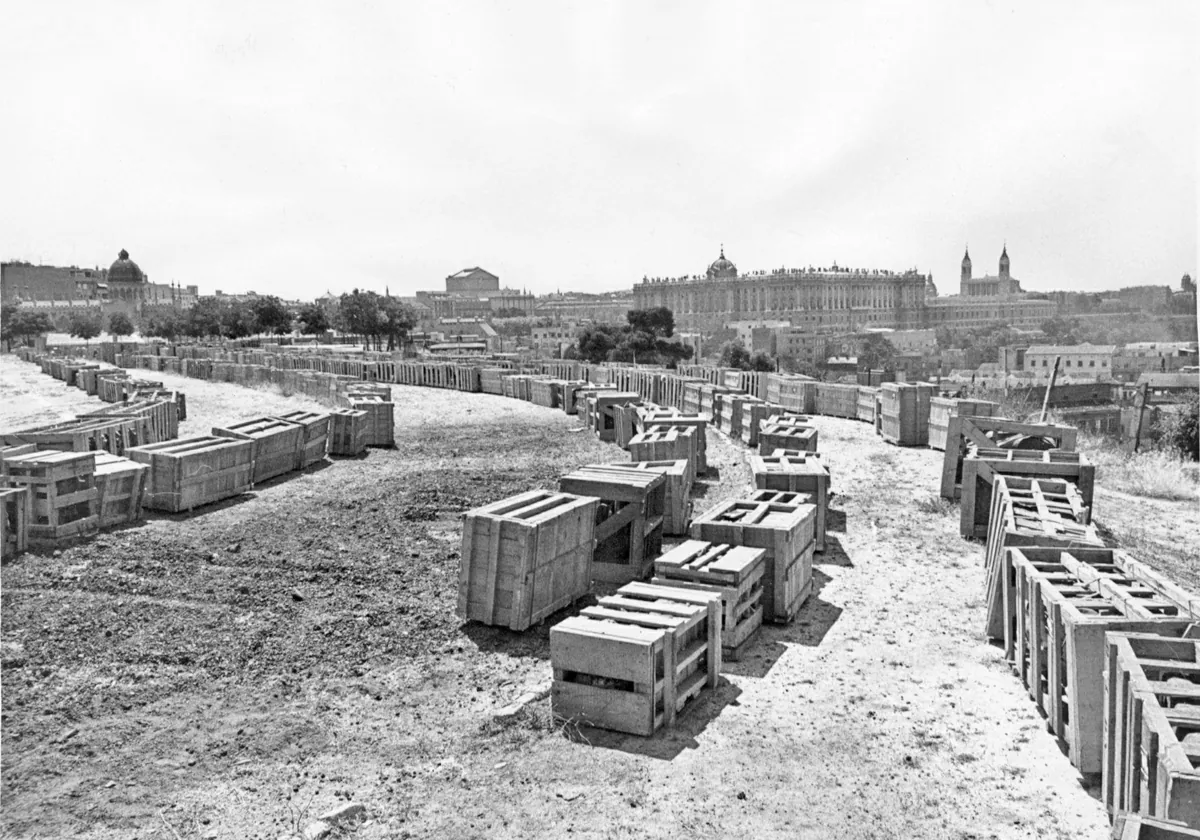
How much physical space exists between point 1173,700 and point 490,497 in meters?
10.3

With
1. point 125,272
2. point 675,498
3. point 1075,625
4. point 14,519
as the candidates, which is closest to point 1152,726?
point 1075,625

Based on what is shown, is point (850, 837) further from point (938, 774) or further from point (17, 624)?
point (17, 624)

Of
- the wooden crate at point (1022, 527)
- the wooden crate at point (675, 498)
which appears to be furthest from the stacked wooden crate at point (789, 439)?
the wooden crate at point (1022, 527)

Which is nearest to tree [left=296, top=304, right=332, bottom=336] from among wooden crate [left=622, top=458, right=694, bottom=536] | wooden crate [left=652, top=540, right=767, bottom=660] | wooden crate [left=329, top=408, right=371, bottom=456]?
wooden crate [left=329, top=408, right=371, bottom=456]

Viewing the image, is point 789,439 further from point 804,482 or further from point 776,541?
point 776,541

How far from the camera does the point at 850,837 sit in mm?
5004

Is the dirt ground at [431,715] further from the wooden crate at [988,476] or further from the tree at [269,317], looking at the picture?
the tree at [269,317]

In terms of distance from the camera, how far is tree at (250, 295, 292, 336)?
9469cm

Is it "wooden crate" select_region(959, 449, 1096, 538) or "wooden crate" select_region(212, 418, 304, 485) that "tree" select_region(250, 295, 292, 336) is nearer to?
"wooden crate" select_region(212, 418, 304, 485)

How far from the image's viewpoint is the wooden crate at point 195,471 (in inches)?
500

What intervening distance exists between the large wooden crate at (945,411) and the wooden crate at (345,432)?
11.6 metres

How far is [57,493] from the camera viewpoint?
435 inches

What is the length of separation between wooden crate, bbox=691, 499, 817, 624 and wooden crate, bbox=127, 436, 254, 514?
7.66m

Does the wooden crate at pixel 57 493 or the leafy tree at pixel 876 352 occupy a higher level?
the leafy tree at pixel 876 352
